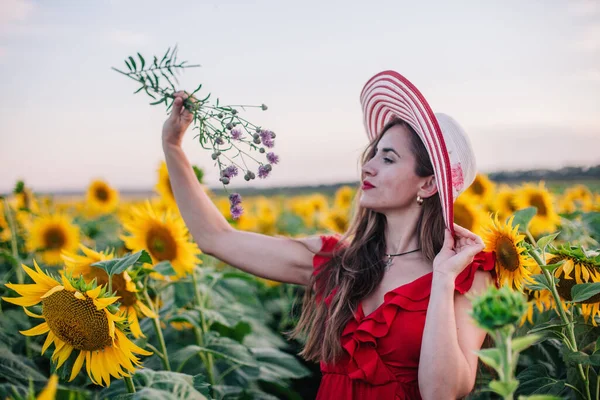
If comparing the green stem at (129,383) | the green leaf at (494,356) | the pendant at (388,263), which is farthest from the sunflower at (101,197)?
the green leaf at (494,356)

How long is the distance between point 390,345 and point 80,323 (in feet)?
3.77

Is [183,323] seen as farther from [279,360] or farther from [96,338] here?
[96,338]

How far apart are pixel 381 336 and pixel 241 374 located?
101cm

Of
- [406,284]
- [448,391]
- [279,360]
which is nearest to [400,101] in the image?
[406,284]

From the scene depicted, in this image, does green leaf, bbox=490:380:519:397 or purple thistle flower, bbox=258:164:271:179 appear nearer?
green leaf, bbox=490:380:519:397

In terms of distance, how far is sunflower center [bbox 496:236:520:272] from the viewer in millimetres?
2141

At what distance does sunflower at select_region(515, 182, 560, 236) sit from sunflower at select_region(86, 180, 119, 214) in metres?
4.33

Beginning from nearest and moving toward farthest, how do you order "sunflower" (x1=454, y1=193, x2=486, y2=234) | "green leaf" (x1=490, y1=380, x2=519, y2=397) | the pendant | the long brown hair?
1. "green leaf" (x1=490, y1=380, x2=519, y2=397)
2. the long brown hair
3. the pendant
4. "sunflower" (x1=454, y1=193, x2=486, y2=234)

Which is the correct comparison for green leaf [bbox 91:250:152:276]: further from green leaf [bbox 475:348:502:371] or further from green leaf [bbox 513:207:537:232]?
green leaf [bbox 513:207:537:232]

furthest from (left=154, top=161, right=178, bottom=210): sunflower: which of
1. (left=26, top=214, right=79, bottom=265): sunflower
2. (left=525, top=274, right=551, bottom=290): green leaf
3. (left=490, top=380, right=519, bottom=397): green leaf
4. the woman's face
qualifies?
(left=490, top=380, right=519, bottom=397): green leaf

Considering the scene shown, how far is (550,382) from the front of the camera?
203cm

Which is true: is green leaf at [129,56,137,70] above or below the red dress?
above

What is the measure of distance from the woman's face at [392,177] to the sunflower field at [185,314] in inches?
14.8

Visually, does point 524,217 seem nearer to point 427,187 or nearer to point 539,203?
point 427,187
